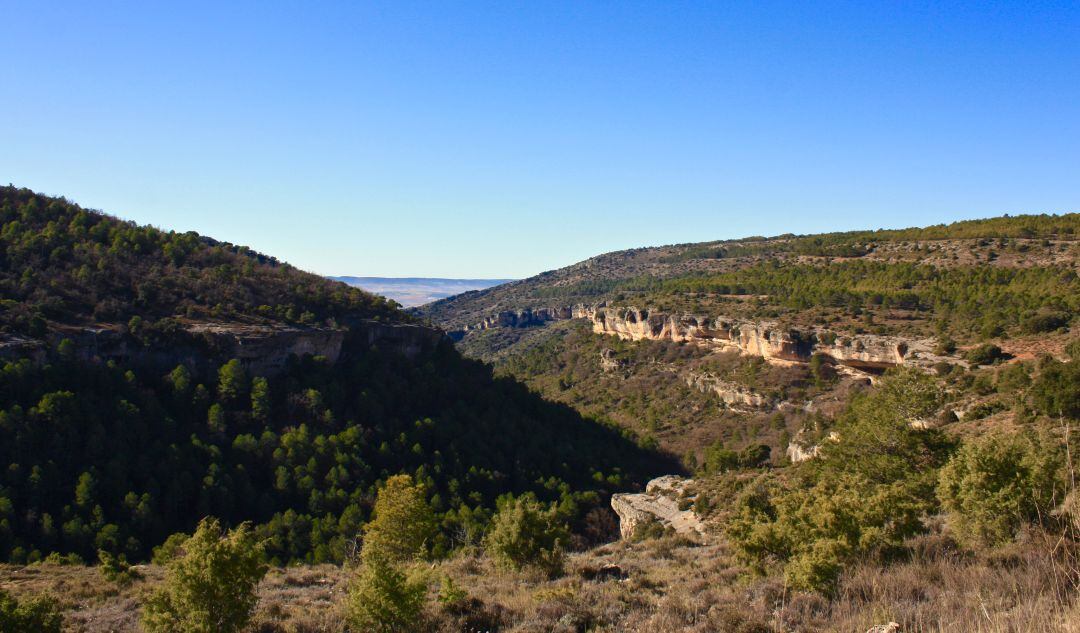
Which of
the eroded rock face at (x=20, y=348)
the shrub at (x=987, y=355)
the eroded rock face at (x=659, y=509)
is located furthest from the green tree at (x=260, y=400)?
the shrub at (x=987, y=355)

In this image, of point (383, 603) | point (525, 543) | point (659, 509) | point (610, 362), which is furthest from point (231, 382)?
point (610, 362)

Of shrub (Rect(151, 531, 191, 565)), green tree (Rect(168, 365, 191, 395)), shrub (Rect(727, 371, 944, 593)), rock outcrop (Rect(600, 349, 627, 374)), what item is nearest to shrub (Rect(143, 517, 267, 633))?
shrub (Rect(727, 371, 944, 593))

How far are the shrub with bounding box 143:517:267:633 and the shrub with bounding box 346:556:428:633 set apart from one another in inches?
95.0

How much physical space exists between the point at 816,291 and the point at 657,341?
1849cm

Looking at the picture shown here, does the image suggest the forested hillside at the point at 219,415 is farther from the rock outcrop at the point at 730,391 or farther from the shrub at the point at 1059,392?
the shrub at the point at 1059,392

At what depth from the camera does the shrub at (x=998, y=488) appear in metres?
12.3

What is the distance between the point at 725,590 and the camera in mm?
12992

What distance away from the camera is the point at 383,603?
1120 cm

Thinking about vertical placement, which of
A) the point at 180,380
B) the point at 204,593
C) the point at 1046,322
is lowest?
the point at 204,593

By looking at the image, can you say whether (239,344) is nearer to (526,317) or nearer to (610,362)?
A: (610,362)

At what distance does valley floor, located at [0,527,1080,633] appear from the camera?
7992 mm

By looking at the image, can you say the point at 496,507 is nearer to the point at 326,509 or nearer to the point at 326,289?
the point at 326,509

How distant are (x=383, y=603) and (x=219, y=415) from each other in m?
27.8

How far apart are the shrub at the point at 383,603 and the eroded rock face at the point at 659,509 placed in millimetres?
18761
